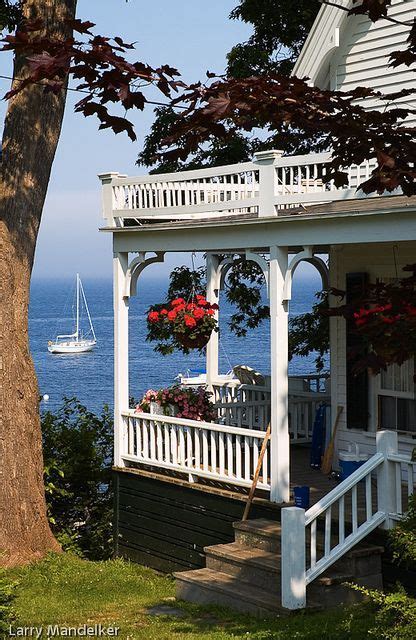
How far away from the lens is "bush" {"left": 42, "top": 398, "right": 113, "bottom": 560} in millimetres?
18375

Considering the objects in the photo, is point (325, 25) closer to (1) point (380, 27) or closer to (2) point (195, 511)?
(1) point (380, 27)

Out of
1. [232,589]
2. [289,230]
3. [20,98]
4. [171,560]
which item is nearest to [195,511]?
[171,560]

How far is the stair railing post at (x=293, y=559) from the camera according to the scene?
11062mm

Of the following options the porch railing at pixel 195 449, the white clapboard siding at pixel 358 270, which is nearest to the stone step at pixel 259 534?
the porch railing at pixel 195 449

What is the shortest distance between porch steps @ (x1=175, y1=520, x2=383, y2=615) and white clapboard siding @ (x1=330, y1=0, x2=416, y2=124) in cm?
590

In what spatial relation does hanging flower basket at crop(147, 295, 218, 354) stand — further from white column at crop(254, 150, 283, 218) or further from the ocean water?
the ocean water

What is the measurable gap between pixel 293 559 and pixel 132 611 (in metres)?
2.33

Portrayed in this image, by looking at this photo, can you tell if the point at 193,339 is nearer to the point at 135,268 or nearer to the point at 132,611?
the point at 135,268

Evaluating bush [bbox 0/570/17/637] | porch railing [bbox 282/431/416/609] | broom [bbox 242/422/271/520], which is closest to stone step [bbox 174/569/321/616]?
porch railing [bbox 282/431/416/609]

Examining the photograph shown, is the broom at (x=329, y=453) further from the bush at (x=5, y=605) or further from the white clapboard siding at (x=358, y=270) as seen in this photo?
the bush at (x=5, y=605)

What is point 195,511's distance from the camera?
47.8ft

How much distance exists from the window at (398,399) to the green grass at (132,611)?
3518mm

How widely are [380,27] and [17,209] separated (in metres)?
5.61

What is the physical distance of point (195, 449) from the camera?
47.9ft
